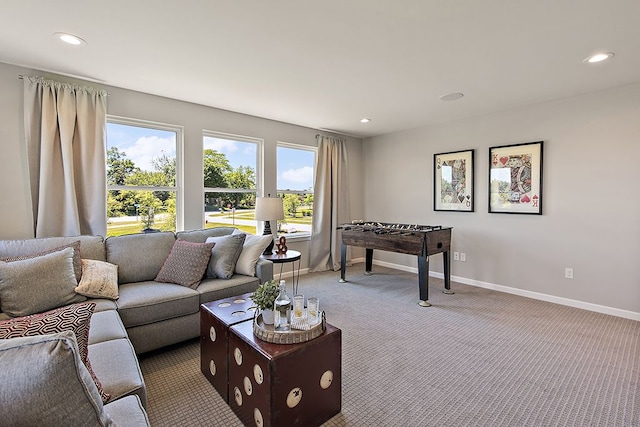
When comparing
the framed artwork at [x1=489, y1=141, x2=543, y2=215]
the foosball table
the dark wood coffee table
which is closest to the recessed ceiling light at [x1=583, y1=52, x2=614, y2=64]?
the framed artwork at [x1=489, y1=141, x2=543, y2=215]

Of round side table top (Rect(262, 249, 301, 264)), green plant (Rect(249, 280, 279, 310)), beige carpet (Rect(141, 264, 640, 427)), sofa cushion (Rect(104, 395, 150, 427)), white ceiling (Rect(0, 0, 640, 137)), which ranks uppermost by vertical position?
white ceiling (Rect(0, 0, 640, 137))

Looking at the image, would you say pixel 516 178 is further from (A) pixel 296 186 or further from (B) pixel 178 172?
(B) pixel 178 172

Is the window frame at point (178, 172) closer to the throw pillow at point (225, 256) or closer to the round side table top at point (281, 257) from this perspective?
the throw pillow at point (225, 256)

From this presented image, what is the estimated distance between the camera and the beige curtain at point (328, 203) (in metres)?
5.06

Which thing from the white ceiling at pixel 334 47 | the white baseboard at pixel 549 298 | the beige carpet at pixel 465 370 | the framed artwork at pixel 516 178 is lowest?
the beige carpet at pixel 465 370

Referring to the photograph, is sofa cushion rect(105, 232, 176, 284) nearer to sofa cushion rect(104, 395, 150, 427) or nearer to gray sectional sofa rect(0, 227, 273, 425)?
gray sectional sofa rect(0, 227, 273, 425)

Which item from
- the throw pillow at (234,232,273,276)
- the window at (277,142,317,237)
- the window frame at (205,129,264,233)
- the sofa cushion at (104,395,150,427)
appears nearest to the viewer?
the sofa cushion at (104,395,150,427)

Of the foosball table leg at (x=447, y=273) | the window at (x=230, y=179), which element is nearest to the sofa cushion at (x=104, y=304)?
the window at (x=230, y=179)

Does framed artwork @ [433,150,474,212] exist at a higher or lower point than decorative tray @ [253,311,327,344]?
higher

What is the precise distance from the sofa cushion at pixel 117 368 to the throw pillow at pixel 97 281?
0.80m

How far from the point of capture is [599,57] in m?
2.52

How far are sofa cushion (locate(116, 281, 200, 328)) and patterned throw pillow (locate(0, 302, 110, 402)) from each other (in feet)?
3.73

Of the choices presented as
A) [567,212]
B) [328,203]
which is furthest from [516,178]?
[328,203]

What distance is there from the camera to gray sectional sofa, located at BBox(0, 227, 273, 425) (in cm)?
144
